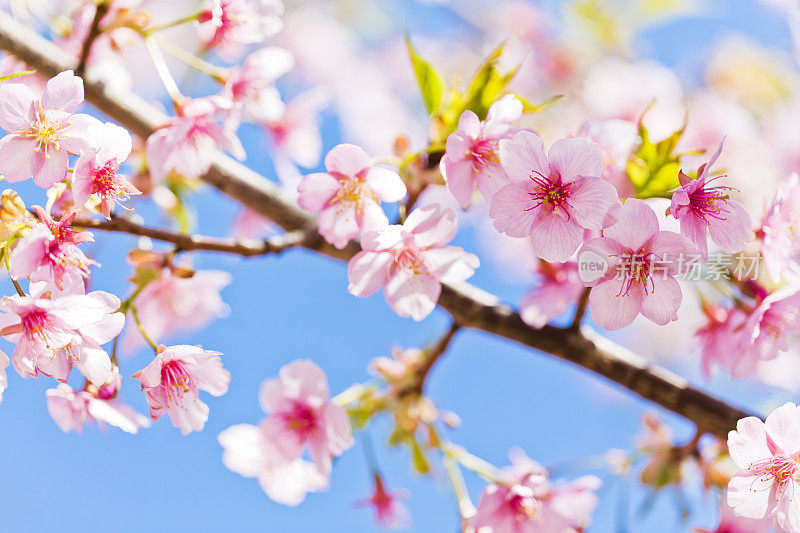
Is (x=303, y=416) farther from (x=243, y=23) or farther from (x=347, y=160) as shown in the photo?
(x=243, y=23)

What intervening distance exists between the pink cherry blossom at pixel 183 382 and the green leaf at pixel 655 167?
2.24 feet

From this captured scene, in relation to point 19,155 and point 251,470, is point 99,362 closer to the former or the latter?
point 19,155

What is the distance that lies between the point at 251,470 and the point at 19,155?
873 mm

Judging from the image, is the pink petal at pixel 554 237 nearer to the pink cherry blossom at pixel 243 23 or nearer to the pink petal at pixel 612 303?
the pink petal at pixel 612 303

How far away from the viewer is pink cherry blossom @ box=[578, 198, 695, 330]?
942mm

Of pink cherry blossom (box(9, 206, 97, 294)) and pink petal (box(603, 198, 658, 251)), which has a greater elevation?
pink petal (box(603, 198, 658, 251))

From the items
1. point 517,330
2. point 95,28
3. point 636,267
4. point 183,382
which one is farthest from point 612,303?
point 95,28

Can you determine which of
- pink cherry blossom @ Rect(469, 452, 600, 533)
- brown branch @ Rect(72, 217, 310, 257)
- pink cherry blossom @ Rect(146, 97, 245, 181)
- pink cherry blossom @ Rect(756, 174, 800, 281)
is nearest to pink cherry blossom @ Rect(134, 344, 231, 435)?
brown branch @ Rect(72, 217, 310, 257)

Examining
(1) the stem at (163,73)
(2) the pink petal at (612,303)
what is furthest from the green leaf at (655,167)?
(1) the stem at (163,73)

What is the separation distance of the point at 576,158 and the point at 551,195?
6cm

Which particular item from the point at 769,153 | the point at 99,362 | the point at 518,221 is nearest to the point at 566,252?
the point at 518,221

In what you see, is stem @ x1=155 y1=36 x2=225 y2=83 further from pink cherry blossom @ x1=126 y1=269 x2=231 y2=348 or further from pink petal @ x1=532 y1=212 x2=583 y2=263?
pink petal @ x1=532 y1=212 x2=583 y2=263

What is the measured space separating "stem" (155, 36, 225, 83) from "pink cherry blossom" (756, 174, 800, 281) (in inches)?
38.7

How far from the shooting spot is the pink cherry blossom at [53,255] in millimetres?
913
